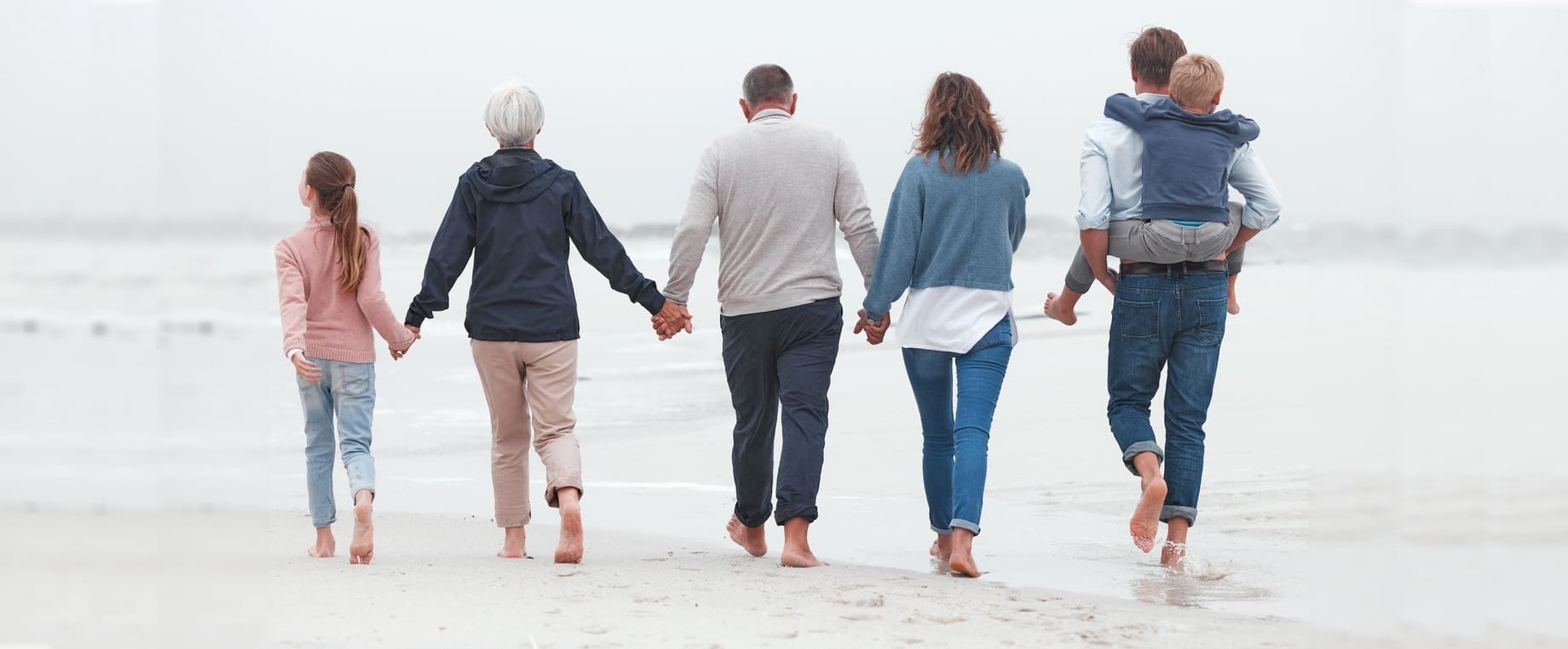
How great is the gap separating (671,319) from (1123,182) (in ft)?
5.72

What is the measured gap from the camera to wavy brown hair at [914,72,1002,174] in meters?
4.88

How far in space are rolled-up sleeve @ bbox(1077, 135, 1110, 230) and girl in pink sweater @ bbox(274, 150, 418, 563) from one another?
2.51 m

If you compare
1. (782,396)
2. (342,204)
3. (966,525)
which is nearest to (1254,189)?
(966,525)

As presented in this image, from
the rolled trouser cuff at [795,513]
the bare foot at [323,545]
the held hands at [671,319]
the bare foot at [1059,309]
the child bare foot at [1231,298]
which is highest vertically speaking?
the child bare foot at [1231,298]

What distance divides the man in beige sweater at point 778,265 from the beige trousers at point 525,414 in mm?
561

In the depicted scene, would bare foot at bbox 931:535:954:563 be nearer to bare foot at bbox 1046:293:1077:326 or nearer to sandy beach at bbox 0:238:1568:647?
sandy beach at bbox 0:238:1568:647

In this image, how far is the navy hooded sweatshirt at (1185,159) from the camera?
4801mm

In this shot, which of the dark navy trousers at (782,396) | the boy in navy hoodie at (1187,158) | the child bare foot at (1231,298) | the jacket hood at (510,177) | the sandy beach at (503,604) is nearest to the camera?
the sandy beach at (503,604)

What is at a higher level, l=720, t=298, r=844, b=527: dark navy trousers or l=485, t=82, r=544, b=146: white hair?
l=485, t=82, r=544, b=146: white hair

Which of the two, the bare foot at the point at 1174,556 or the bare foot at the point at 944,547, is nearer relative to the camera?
the bare foot at the point at 1174,556

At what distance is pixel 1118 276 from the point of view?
5062mm

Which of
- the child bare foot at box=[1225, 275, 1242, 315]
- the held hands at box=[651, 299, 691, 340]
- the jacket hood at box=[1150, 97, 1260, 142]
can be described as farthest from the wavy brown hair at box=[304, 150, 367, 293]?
the child bare foot at box=[1225, 275, 1242, 315]

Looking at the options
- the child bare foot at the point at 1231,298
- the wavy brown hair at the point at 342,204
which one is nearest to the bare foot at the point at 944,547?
the child bare foot at the point at 1231,298

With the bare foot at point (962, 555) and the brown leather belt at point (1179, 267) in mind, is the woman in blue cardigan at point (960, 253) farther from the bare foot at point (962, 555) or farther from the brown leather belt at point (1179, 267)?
the brown leather belt at point (1179, 267)
